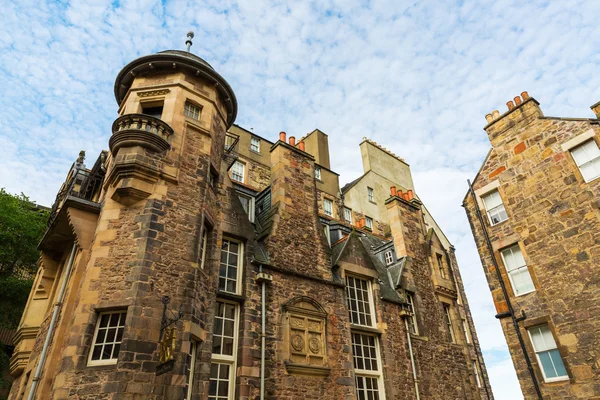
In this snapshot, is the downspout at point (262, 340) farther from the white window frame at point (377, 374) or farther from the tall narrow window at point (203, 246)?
the white window frame at point (377, 374)

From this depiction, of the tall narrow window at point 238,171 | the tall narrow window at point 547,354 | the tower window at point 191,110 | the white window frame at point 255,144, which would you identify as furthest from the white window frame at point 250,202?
the white window frame at point 255,144

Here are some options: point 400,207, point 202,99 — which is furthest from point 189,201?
point 400,207

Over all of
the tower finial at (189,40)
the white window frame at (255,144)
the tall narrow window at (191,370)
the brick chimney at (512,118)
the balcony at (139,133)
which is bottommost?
the tall narrow window at (191,370)

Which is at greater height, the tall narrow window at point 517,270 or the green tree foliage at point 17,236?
the green tree foliage at point 17,236

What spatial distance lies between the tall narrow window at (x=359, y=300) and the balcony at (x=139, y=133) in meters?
8.37

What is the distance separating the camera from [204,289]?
1072cm

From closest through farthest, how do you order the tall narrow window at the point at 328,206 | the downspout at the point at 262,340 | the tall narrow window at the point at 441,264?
the downspout at the point at 262,340 < the tall narrow window at the point at 441,264 < the tall narrow window at the point at 328,206

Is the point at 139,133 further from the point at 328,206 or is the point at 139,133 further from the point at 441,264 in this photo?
the point at 328,206

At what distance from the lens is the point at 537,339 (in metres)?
14.3

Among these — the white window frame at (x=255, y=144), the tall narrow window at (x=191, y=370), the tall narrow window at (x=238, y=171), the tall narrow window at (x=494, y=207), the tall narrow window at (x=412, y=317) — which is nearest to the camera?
the tall narrow window at (x=191, y=370)

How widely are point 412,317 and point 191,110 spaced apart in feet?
39.3

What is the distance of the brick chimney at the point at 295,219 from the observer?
1338 centimetres

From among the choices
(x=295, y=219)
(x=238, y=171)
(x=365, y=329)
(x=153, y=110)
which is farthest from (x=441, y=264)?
(x=153, y=110)

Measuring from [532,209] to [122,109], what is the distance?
16300 millimetres
